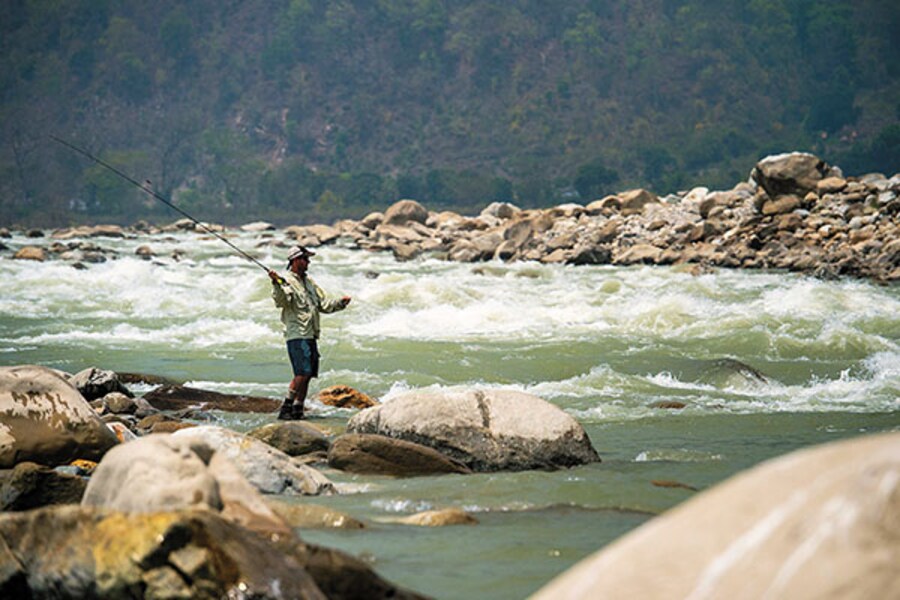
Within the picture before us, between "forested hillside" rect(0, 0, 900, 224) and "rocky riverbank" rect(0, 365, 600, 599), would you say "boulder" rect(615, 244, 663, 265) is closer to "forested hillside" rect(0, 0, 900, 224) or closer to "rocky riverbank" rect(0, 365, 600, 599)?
"rocky riverbank" rect(0, 365, 600, 599)

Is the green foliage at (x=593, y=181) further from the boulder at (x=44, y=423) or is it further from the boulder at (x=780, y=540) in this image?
the boulder at (x=780, y=540)

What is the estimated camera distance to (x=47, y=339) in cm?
1616

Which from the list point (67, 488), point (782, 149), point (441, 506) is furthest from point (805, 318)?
point (782, 149)

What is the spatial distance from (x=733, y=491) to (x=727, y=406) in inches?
318

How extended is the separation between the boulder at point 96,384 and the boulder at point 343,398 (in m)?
1.66

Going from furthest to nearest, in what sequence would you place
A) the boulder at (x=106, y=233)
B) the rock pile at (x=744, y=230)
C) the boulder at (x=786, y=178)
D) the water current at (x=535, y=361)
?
the boulder at (x=106, y=233)
the boulder at (x=786, y=178)
the rock pile at (x=744, y=230)
the water current at (x=535, y=361)

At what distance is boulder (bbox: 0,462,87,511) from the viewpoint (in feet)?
19.2

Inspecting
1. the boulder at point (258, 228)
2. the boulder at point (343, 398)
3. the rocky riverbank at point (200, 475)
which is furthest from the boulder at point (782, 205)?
the boulder at point (258, 228)

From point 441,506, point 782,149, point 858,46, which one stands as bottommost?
point 441,506

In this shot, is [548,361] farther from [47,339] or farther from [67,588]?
[67,588]

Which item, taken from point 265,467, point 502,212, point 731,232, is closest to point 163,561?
point 265,467

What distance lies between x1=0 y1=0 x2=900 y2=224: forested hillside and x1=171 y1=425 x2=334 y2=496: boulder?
273 ft

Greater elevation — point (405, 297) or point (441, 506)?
point (405, 297)

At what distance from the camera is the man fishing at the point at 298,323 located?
9.55 meters
